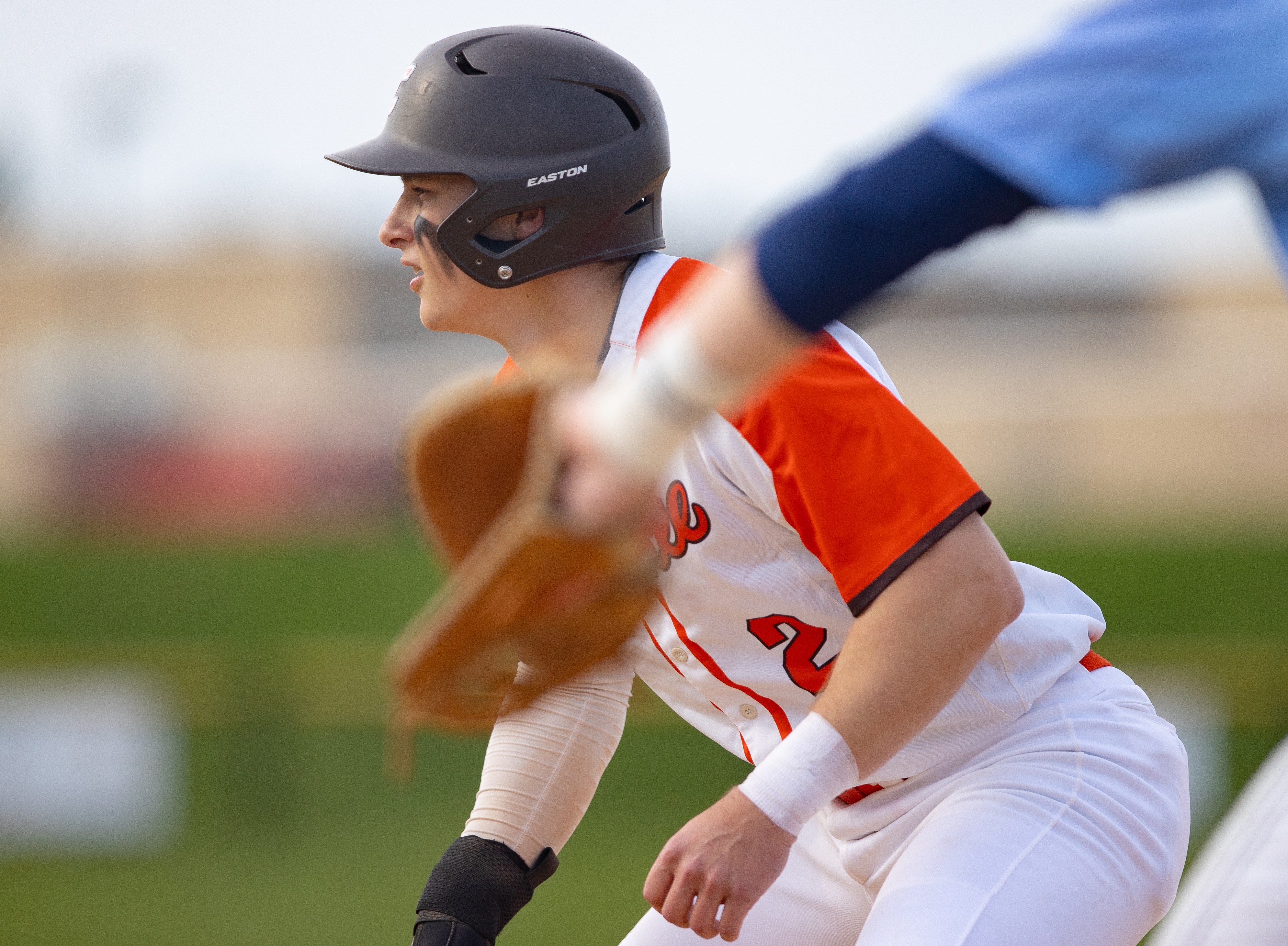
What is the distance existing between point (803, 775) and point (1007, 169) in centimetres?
95

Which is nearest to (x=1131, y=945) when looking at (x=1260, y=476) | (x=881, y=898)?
(x=881, y=898)

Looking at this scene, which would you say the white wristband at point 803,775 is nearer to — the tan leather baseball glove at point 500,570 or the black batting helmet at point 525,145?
the tan leather baseball glove at point 500,570

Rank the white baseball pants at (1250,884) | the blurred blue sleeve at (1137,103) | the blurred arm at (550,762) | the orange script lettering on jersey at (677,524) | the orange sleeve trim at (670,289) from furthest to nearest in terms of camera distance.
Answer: the blurred arm at (550,762)
the orange sleeve trim at (670,289)
the orange script lettering on jersey at (677,524)
the white baseball pants at (1250,884)
the blurred blue sleeve at (1137,103)

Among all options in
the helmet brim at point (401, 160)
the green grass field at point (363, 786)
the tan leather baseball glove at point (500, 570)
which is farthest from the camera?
the green grass field at point (363, 786)

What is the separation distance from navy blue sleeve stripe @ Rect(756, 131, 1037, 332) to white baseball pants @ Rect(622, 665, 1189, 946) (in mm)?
991

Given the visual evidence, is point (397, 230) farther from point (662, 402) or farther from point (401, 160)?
point (662, 402)

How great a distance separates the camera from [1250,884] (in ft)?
5.90

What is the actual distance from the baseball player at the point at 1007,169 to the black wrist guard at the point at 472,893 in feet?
4.59

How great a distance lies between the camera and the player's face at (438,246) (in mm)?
2559

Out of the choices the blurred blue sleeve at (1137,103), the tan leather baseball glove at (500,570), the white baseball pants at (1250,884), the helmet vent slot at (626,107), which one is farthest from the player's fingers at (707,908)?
the helmet vent slot at (626,107)

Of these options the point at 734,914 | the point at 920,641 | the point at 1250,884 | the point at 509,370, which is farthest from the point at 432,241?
the point at 1250,884

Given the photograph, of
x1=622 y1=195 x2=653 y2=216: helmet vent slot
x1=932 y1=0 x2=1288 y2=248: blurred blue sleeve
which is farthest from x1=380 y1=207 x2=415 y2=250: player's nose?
x1=932 y1=0 x2=1288 y2=248: blurred blue sleeve

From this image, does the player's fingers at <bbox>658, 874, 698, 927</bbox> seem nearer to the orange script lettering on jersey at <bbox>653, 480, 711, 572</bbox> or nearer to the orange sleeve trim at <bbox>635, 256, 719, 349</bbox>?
the orange script lettering on jersey at <bbox>653, 480, 711, 572</bbox>

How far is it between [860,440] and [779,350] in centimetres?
64
